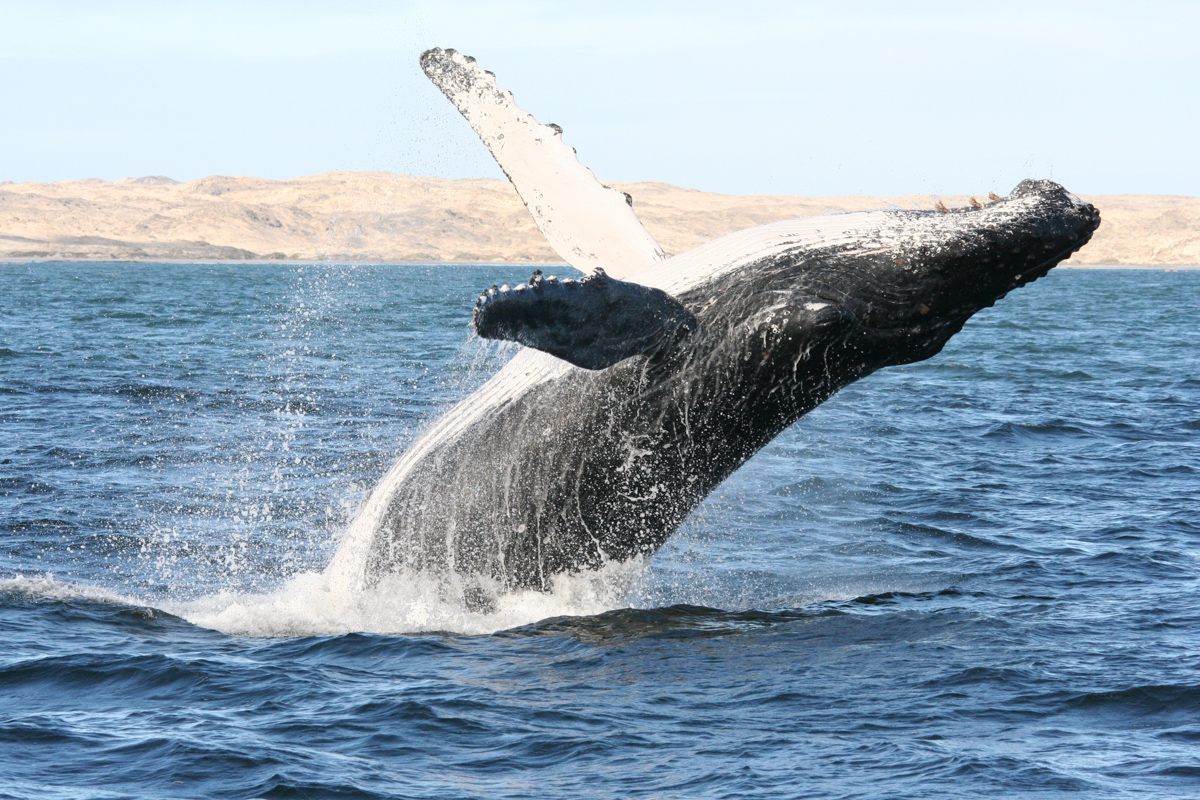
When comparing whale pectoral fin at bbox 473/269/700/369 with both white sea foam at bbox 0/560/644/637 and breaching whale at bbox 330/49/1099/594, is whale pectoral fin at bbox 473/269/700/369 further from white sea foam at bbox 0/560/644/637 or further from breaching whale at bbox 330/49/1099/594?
white sea foam at bbox 0/560/644/637

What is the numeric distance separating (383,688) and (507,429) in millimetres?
2102

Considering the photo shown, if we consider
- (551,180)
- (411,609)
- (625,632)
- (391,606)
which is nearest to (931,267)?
(551,180)

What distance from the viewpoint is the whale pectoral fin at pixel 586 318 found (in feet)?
22.8

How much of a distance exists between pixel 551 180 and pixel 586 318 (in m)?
2.71

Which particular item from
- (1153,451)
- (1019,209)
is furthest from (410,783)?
(1153,451)

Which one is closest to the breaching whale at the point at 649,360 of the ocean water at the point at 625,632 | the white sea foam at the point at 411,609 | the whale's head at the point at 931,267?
the whale's head at the point at 931,267

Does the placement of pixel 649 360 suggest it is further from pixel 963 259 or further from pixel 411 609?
pixel 411 609

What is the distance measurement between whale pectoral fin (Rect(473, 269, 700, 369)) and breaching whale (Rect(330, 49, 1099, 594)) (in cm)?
1

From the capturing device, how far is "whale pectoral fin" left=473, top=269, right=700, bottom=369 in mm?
6957

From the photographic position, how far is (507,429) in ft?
29.2

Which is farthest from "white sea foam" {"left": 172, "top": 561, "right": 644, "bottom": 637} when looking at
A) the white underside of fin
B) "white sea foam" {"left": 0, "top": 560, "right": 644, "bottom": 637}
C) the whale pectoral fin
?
the white underside of fin

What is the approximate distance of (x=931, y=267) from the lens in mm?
8086

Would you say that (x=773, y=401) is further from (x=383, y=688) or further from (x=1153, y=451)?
(x=1153, y=451)

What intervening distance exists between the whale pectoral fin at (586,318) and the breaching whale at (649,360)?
14 millimetres
